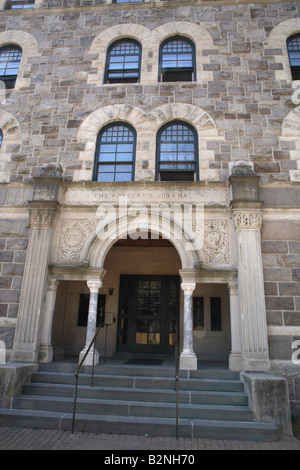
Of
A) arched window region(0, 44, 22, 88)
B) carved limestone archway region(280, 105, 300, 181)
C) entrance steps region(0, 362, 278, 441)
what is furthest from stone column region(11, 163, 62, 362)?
carved limestone archway region(280, 105, 300, 181)

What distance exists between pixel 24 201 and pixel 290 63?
888cm

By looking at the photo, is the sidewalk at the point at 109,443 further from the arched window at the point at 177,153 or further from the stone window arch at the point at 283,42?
the stone window arch at the point at 283,42

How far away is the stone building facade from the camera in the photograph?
7.48 meters

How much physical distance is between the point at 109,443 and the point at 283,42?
11.3 m

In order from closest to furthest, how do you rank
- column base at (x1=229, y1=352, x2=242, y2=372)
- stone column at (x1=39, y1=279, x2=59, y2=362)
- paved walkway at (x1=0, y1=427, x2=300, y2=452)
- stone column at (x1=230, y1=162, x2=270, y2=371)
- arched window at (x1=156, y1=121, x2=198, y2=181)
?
paved walkway at (x1=0, y1=427, x2=300, y2=452)
stone column at (x1=230, y1=162, x2=270, y2=371)
column base at (x1=229, y1=352, x2=242, y2=372)
stone column at (x1=39, y1=279, x2=59, y2=362)
arched window at (x1=156, y1=121, x2=198, y2=181)

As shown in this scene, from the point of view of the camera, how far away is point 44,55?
33.8 feet

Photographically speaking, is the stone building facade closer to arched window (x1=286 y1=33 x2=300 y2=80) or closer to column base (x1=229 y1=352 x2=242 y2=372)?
column base (x1=229 y1=352 x2=242 y2=372)

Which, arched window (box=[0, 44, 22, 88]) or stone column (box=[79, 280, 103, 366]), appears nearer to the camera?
stone column (box=[79, 280, 103, 366])

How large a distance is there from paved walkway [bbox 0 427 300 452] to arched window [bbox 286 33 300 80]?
31.7 feet

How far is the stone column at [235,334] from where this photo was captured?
701 cm

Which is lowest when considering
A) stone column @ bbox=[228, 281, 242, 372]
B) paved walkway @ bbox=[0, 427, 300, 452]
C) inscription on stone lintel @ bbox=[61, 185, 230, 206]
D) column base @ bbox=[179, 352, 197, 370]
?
paved walkway @ bbox=[0, 427, 300, 452]

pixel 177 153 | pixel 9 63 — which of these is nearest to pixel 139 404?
pixel 177 153

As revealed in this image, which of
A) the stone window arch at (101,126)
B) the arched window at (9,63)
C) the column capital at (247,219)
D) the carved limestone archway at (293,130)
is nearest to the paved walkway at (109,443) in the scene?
the column capital at (247,219)
